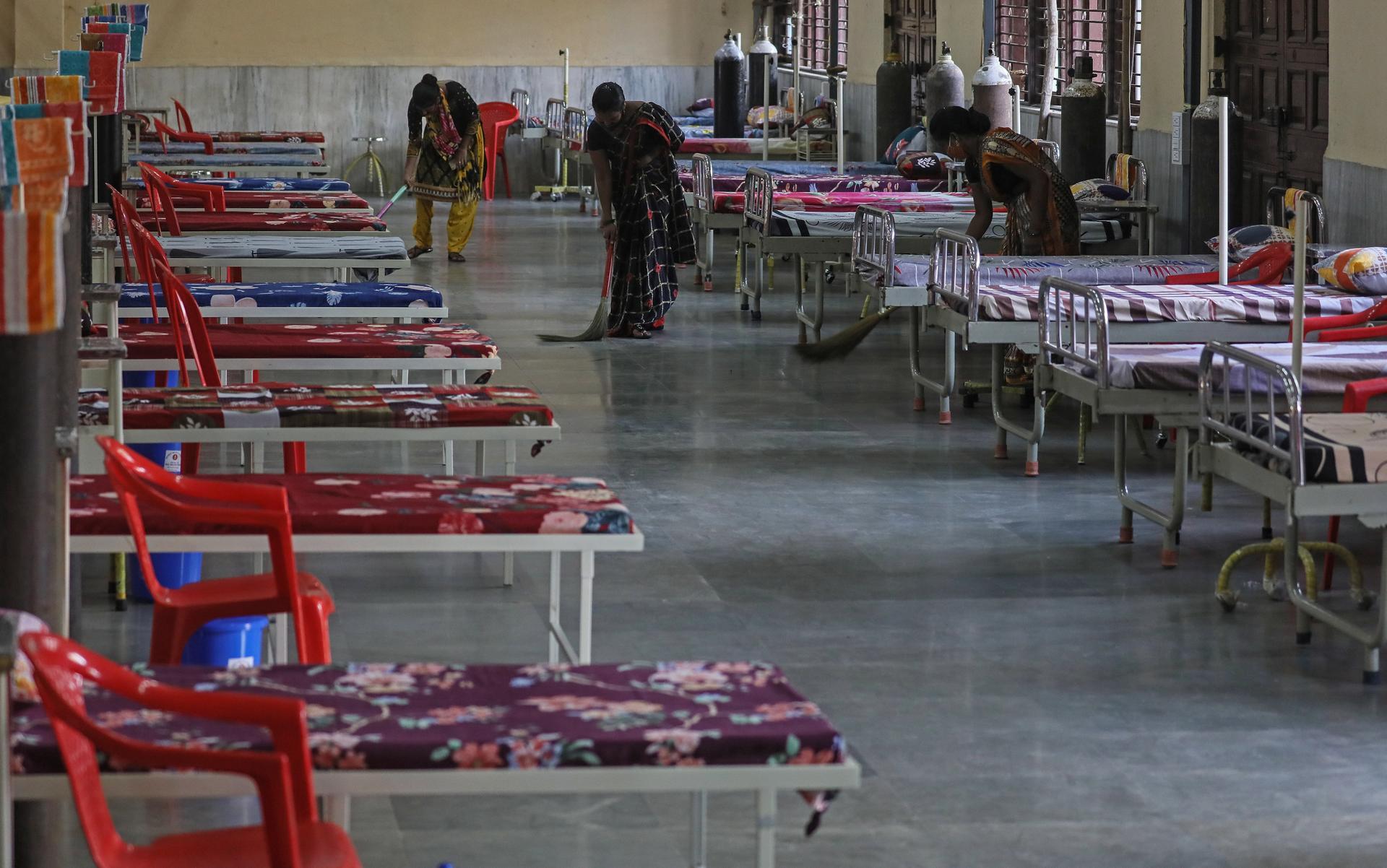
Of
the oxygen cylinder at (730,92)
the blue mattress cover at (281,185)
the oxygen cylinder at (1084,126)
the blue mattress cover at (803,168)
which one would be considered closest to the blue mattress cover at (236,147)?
the blue mattress cover at (281,185)

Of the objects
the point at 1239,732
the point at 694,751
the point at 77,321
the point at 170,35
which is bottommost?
the point at 1239,732

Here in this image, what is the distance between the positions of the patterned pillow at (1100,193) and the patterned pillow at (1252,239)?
1.64 m

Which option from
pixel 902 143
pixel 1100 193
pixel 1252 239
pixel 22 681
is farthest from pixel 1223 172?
pixel 902 143

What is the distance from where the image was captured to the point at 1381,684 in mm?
4496

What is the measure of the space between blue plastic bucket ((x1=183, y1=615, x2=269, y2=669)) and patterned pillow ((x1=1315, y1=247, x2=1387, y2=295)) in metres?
4.53

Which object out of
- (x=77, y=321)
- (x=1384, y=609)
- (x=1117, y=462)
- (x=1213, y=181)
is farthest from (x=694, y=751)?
(x=1213, y=181)

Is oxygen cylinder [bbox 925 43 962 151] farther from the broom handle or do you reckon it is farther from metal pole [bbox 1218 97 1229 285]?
metal pole [bbox 1218 97 1229 285]

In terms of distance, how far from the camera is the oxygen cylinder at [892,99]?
1441 cm

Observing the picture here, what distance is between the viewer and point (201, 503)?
3.63m

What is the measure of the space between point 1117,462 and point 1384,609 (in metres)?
1.54

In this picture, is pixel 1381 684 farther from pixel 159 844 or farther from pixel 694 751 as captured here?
pixel 159 844

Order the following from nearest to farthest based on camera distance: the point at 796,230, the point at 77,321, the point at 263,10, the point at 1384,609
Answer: the point at 77,321 < the point at 1384,609 < the point at 796,230 < the point at 263,10

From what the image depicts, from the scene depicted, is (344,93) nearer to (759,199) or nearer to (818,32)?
(818,32)

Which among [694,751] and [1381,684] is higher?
[694,751]
